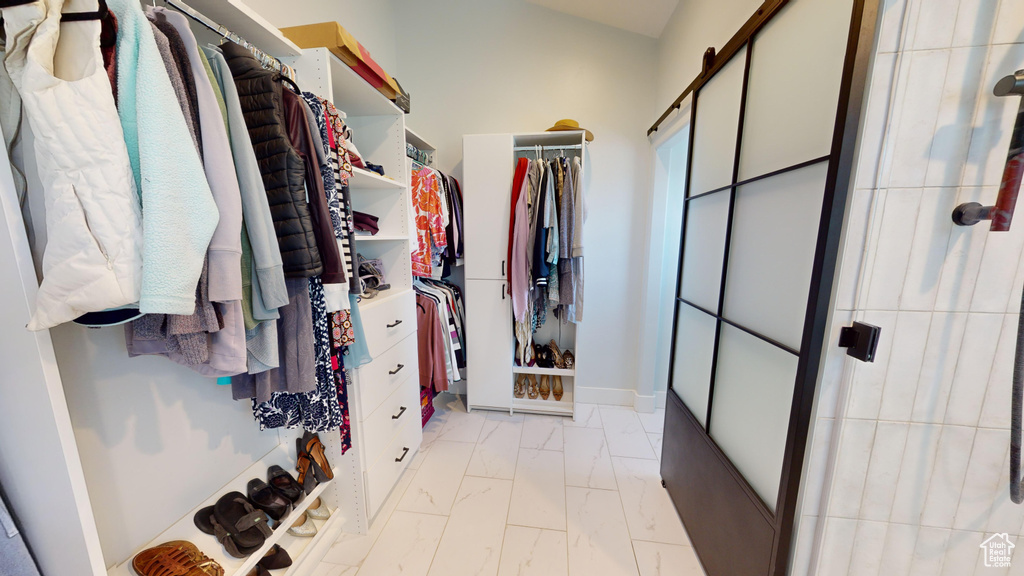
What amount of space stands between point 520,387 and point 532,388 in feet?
0.31

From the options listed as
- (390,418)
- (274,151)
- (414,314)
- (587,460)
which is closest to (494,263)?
(414,314)

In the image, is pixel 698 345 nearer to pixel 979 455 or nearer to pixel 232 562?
pixel 979 455

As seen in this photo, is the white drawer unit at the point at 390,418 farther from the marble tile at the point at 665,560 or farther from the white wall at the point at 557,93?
the white wall at the point at 557,93

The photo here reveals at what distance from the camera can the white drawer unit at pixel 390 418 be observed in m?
1.42

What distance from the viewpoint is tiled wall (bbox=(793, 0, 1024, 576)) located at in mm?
684

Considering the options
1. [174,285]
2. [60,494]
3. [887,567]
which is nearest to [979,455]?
[887,567]

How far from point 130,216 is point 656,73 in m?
2.62

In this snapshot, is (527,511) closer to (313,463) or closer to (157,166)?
(313,463)

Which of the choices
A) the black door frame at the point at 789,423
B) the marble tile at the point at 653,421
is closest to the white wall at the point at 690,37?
the black door frame at the point at 789,423

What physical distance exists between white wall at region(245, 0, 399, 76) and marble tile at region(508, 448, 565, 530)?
8.08 ft

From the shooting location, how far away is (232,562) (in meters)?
0.99

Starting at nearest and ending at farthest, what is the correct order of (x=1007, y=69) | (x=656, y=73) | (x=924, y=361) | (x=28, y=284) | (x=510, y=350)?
(x=28, y=284)
(x=1007, y=69)
(x=924, y=361)
(x=656, y=73)
(x=510, y=350)

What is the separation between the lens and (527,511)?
5.09ft

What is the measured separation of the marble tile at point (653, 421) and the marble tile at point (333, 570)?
72.0 inches
